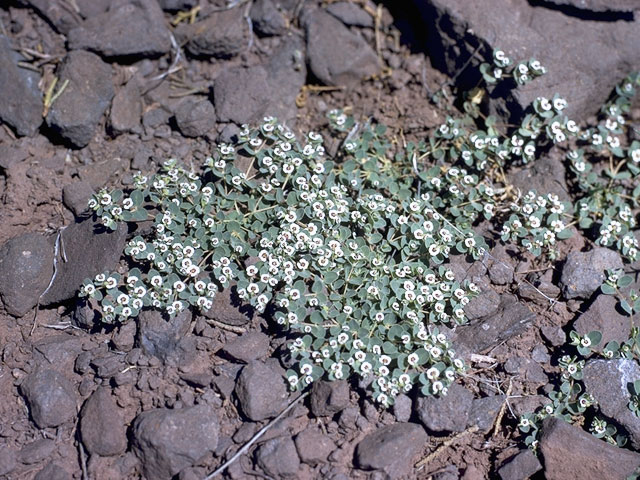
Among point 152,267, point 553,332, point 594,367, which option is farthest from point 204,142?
point 594,367

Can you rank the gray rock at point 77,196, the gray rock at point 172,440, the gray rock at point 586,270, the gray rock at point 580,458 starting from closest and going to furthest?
the gray rock at point 172,440 < the gray rock at point 580,458 < the gray rock at point 586,270 < the gray rock at point 77,196

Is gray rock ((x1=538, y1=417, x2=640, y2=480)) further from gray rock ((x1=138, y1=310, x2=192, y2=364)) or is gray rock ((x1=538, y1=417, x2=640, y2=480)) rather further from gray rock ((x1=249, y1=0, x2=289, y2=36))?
gray rock ((x1=249, y1=0, x2=289, y2=36))

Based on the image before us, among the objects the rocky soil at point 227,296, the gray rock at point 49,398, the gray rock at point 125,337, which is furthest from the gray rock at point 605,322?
the gray rock at point 49,398

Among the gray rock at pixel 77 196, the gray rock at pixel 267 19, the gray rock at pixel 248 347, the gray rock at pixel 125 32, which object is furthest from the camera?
the gray rock at pixel 267 19

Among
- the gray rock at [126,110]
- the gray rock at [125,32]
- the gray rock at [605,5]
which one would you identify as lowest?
the gray rock at [126,110]

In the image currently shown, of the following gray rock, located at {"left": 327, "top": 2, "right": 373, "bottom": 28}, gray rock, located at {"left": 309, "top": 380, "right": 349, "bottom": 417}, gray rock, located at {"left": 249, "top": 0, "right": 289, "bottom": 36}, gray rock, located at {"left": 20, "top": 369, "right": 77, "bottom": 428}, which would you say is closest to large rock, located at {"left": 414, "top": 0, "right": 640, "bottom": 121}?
gray rock, located at {"left": 327, "top": 2, "right": 373, "bottom": 28}

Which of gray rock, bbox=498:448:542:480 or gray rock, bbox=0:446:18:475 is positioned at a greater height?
gray rock, bbox=498:448:542:480

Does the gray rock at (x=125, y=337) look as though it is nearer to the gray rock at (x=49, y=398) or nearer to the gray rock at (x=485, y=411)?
the gray rock at (x=49, y=398)
